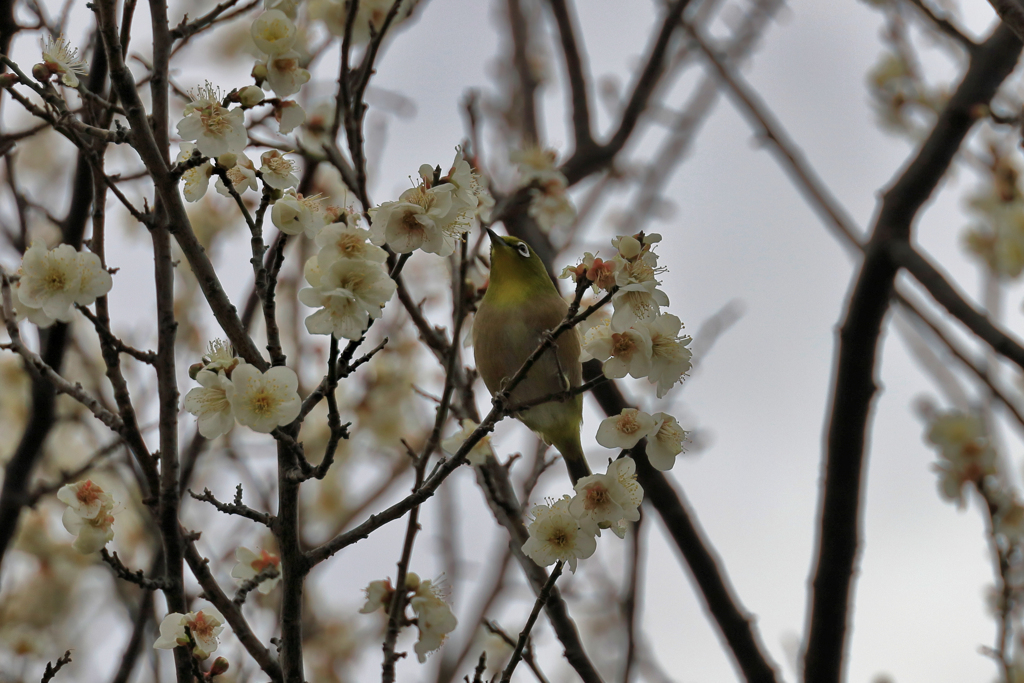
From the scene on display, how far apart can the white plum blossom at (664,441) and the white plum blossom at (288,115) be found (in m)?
1.26

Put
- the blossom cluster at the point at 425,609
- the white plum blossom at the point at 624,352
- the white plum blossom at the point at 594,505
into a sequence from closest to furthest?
the white plum blossom at the point at 624,352 → the white plum blossom at the point at 594,505 → the blossom cluster at the point at 425,609

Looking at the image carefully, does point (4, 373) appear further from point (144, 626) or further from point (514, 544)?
point (514, 544)

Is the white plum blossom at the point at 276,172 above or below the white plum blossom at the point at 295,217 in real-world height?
above

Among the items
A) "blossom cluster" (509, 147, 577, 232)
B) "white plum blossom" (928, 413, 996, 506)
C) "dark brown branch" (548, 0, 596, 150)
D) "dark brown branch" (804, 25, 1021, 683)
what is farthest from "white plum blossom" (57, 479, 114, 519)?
"white plum blossom" (928, 413, 996, 506)

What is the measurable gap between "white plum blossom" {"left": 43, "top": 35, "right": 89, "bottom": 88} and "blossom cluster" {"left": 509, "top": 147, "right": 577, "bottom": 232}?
5.84 ft

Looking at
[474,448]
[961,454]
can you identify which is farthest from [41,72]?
[961,454]

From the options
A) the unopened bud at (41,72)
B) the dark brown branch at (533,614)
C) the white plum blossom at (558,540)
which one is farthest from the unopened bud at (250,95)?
the dark brown branch at (533,614)

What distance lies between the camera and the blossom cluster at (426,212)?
1812mm

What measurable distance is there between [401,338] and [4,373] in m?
2.60

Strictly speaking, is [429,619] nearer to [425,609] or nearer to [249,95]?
[425,609]

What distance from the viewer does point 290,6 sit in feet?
7.73

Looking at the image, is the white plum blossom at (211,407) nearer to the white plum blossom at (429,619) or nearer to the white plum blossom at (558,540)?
the white plum blossom at (558,540)

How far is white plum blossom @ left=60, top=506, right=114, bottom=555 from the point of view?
82.1 inches

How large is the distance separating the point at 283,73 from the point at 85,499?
Result: 4.07ft
